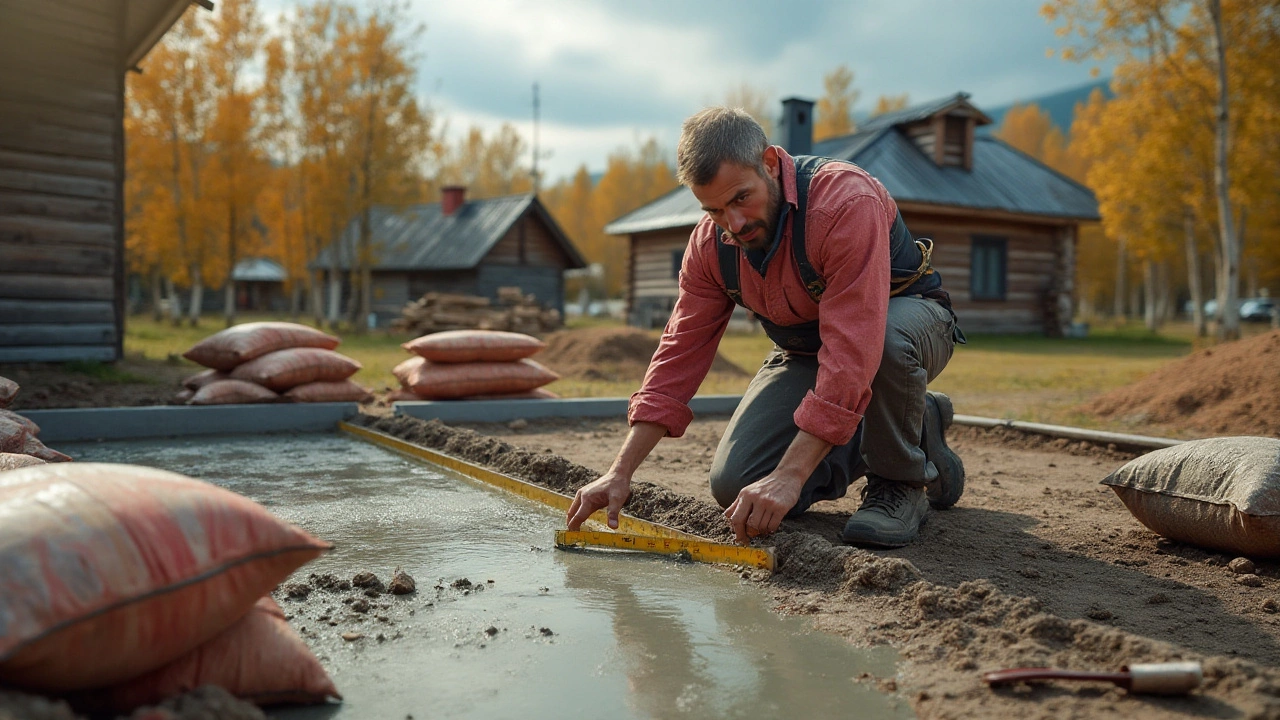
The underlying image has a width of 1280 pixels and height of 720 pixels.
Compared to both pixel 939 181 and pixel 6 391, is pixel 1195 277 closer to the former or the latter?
pixel 939 181

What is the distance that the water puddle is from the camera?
Answer: 1814 millimetres

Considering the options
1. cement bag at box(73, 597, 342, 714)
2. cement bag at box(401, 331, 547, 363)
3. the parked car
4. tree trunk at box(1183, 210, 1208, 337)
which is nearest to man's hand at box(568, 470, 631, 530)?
cement bag at box(73, 597, 342, 714)

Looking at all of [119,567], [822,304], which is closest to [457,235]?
[822,304]

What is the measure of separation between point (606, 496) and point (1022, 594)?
4.05 feet

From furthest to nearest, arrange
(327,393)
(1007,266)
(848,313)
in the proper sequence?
(1007,266) → (327,393) → (848,313)

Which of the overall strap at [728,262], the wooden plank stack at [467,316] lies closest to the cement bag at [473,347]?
the overall strap at [728,262]

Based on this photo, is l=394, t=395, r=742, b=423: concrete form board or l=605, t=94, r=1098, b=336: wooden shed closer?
l=394, t=395, r=742, b=423: concrete form board

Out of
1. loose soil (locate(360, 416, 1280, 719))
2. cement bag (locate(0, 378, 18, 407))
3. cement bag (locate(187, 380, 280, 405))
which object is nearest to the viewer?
loose soil (locate(360, 416, 1280, 719))

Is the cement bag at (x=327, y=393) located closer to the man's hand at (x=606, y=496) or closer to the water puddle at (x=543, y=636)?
the water puddle at (x=543, y=636)

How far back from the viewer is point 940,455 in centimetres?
354

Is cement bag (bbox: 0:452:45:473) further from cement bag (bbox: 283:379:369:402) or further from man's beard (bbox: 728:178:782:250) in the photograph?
cement bag (bbox: 283:379:369:402)

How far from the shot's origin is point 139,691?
158 centimetres

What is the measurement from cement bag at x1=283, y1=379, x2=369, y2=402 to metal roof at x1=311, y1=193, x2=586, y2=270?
16.8 m

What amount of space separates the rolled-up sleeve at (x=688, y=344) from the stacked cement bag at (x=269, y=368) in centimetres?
368
